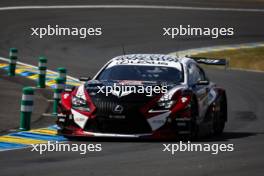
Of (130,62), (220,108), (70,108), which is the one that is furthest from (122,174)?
(220,108)

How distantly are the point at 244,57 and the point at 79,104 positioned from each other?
19.3m

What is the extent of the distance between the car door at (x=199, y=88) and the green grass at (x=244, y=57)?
48.8 ft

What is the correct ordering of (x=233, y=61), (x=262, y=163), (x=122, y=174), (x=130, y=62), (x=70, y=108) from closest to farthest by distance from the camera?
(x=122, y=174)
(x=262, y=163)
(x=70, y=108)
(x=130, y=62)
(x=233, y=61)

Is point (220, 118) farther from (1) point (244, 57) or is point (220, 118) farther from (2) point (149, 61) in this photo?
(1) point (244, 57)

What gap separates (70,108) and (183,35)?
24408 millimetres

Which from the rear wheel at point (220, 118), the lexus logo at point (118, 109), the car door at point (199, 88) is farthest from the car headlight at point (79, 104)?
the rear wheel at point (220, 118)

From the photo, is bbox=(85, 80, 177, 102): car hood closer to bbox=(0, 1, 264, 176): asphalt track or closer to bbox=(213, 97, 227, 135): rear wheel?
bbox=(0, 1, 264, 176): asphalt track

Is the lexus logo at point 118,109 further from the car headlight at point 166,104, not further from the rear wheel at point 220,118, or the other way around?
the rear wheel at point 220,118

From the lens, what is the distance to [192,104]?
599 inches

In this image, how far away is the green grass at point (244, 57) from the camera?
32375mm

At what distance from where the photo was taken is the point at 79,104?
595 inches

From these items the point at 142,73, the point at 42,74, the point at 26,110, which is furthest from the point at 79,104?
the point at 42,74

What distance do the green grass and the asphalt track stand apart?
1.61 m
